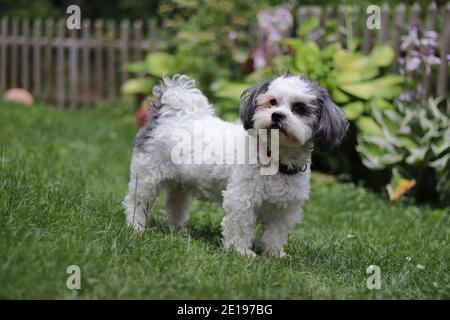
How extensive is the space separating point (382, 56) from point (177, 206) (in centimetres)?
383

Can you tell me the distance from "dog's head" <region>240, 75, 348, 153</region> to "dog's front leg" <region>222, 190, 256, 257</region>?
470 mm

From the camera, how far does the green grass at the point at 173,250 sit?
3.15 metres

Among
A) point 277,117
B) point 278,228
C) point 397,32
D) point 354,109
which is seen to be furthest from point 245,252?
point 397,32

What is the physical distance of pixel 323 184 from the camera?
24.1 ft

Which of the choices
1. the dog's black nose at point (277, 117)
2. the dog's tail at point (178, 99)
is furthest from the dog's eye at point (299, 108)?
the dog's tail at point (178, 99)

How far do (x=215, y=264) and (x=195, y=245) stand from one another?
0.36 m

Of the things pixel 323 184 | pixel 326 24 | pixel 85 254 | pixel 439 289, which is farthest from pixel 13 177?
pixel 326 24

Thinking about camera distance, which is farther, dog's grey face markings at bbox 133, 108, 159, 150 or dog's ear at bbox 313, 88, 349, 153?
dog's grey face markings at bbox 133, 108, 159, 150

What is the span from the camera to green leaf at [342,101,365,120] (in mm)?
7320

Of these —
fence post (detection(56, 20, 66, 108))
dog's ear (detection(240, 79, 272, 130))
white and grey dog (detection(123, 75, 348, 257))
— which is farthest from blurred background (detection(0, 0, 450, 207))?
dog's ear (detection(240, 79, 272, 130))

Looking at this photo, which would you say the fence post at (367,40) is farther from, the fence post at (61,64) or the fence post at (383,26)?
the fence post at (61,64)

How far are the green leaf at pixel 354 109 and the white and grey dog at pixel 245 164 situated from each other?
2823 mm

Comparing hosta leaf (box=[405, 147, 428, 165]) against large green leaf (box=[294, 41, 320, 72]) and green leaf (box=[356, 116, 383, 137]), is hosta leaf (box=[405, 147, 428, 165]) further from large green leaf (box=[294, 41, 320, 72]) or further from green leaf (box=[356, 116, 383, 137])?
large green leaf (box=[294, 41, 320, 72])

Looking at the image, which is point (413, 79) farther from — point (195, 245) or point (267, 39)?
point (195, 245)
